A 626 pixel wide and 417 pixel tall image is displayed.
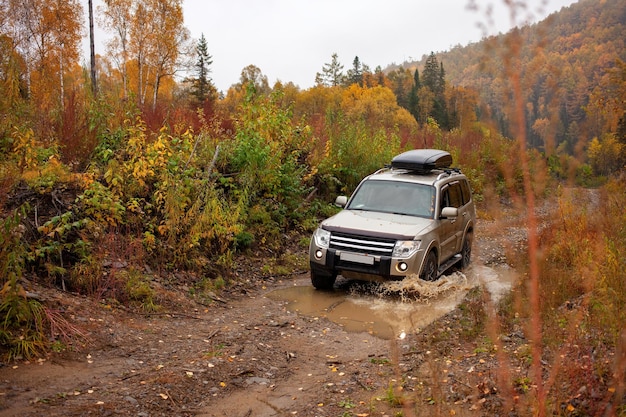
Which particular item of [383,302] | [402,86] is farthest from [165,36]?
[402,86]

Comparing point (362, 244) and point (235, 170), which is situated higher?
A: point (235, 170)

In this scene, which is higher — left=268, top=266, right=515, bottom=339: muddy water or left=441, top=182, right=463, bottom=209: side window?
left=441, top=182, right=463, bottom=209: side window

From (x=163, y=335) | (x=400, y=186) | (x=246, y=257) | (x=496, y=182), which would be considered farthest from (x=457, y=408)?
(x=496, y=182)

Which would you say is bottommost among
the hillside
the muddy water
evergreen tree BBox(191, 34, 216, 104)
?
the muddy water

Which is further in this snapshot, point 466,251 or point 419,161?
point 466,251

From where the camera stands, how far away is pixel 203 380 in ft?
18.0

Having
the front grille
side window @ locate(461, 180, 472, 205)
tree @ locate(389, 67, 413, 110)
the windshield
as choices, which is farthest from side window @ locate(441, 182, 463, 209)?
tree @ locate(389, 67, 413, 110)

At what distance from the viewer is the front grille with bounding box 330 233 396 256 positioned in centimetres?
848

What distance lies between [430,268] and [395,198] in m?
1.57

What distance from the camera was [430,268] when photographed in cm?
898

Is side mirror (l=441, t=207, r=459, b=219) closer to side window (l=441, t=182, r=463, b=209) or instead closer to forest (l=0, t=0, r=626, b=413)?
side window (l=441, t=182, r=463, b=209)

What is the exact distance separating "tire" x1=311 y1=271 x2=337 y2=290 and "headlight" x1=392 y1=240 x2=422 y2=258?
1.23 metres

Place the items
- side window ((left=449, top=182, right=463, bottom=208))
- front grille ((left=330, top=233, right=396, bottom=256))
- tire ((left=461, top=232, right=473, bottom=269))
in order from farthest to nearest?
tire ((left=461, top=232, right=473, bottom=269))
side window ((left=449, top=182, right=463, bottom=208))
front grille ((left=330, top=233, right=396, bottom=256))

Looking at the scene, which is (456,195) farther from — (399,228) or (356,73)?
(356,73)
